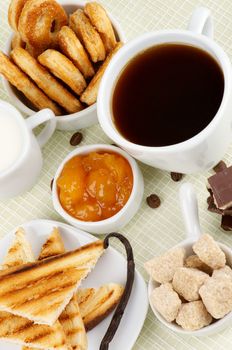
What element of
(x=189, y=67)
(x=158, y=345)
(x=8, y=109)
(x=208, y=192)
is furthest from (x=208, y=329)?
(x=8, y=109)

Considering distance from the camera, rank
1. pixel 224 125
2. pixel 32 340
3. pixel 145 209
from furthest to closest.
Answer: pixel 145 209 → pixel 32 340 → pixel 224 125

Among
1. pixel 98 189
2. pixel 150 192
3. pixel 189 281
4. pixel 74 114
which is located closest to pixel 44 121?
pixel 74 114

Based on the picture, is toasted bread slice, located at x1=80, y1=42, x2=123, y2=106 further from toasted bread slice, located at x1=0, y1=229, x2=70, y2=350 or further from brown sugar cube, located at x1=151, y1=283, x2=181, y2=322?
brown sugar cube, located at x1=151, y1=283, x2=181, y2=322

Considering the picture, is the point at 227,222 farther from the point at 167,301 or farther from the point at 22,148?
the point at 22,148

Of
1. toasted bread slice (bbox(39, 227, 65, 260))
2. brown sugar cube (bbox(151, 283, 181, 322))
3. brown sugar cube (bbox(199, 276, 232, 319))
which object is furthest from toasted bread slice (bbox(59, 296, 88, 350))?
brown sugar cube (bbox(199, 276, 232, 319))

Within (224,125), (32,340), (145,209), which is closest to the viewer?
(224,125)

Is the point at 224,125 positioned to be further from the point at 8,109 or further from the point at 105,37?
the point at 8,109
